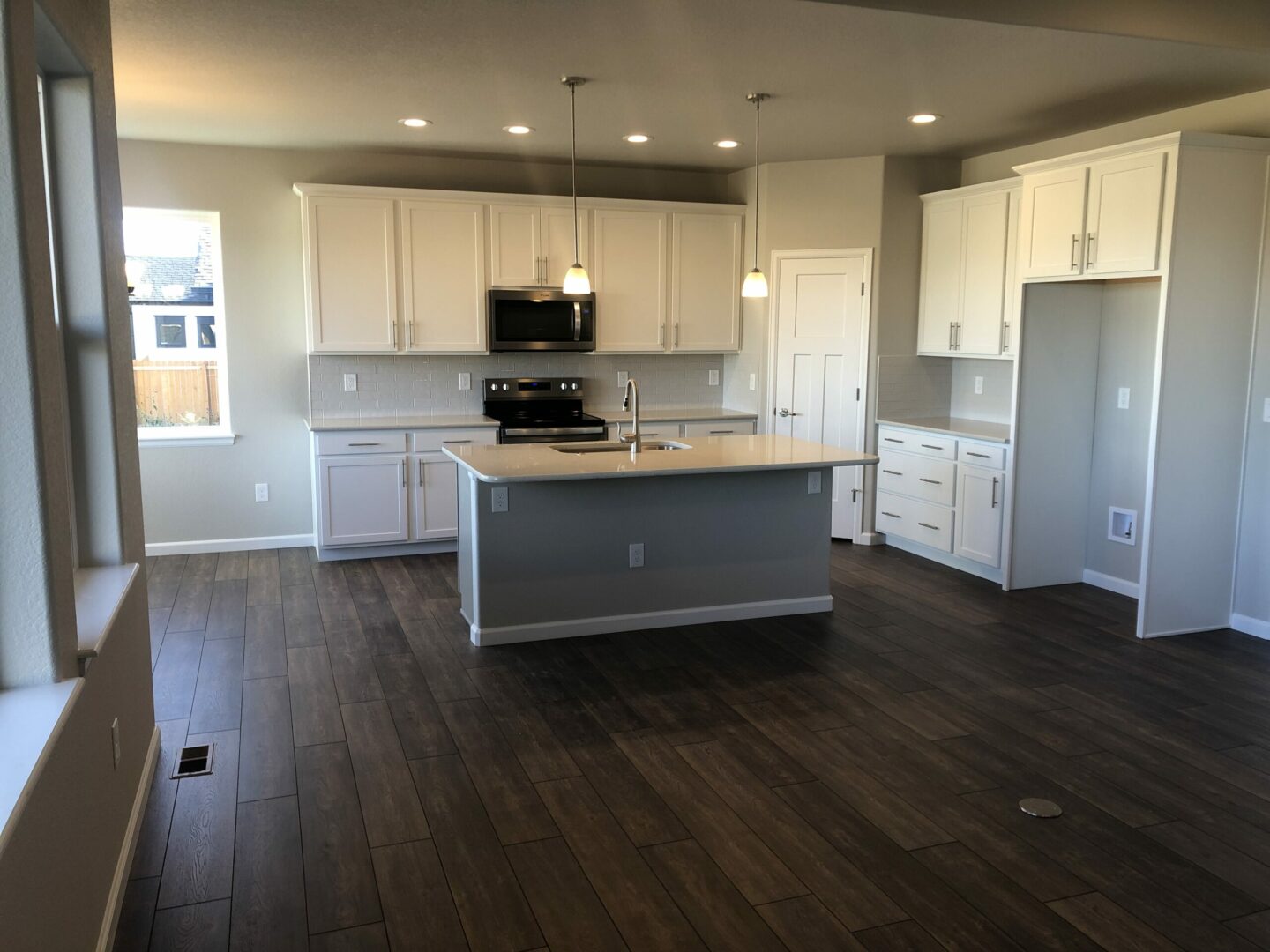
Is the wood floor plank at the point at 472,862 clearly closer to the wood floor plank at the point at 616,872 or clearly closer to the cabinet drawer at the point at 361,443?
the wood floor plank at the point at 616,872

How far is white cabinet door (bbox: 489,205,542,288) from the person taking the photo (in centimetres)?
655

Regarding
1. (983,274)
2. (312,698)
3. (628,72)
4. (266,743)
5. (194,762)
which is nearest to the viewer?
(194,762)

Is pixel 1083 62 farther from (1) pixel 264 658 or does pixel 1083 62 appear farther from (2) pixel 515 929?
(1) pixel 264 658

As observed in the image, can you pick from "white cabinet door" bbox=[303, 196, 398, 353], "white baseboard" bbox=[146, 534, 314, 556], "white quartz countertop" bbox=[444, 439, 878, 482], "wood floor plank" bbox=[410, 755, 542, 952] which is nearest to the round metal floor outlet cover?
"wood floor plank" bbox=[410, 755, 542, 952]

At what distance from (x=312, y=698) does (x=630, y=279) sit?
395cm

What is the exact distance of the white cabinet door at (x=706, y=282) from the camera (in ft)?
23.0

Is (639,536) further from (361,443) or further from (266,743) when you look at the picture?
(361,443)

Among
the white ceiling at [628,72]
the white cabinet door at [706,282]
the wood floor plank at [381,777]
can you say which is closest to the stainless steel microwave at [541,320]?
the white cabinet door at [706,282]

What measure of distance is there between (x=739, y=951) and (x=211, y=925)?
1.30 metres

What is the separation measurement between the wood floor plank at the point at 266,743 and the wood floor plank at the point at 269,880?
0.10 m

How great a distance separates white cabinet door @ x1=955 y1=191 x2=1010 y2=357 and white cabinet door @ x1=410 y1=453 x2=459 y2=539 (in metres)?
3.38

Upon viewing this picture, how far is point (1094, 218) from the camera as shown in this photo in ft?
16.0

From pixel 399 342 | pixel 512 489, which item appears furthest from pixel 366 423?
pixel 512 489

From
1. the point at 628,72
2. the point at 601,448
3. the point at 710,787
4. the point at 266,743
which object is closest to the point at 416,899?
the point at 710,787
